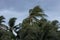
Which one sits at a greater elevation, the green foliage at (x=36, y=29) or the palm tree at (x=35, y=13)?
the palm tree at (x=35, y=13)

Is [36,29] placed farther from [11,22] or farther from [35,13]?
[11,22]

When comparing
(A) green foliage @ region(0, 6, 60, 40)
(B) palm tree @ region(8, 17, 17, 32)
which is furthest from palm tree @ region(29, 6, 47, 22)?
(B) palm tree @ region(8, 17, 17, 32)

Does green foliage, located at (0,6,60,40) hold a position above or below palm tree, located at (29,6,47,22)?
below

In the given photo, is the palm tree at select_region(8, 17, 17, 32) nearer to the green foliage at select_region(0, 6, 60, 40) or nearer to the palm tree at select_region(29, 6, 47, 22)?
the green foliage at select_region(0, 6, 60, 40)

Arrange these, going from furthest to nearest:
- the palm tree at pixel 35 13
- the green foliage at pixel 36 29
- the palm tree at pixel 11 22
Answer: the palm tree at pixel 11 22
the palm tree at pixel 35 13
the green foliage at pixel 36 29

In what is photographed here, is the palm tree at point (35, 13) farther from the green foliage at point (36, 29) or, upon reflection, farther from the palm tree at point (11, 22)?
the palm tree at point (11, 22)

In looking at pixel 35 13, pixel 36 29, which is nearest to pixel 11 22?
pixel 35 13

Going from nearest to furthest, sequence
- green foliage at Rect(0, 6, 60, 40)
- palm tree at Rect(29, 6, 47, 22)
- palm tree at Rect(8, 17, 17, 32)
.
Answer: green foliage at Rect(0, 6, 60, 40) → palm tree at Rect(29, 6, 47, 22) → palm tree at Rect(8, 17, 17, 32)

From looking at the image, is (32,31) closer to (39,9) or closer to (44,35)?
(44,35)

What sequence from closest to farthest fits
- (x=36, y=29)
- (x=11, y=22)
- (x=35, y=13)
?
1. (x=36, y=29)
2. (x=35, y=13)
3. (x=11, y=22)

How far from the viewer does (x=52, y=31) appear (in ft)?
87.2

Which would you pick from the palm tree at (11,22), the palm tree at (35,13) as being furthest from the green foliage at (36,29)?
the palm tree at (11,22)

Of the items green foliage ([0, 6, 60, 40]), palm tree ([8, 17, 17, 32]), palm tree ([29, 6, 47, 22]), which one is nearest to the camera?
green foliage ([0, 6, 60, 40])

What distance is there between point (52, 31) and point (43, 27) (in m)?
1.02
